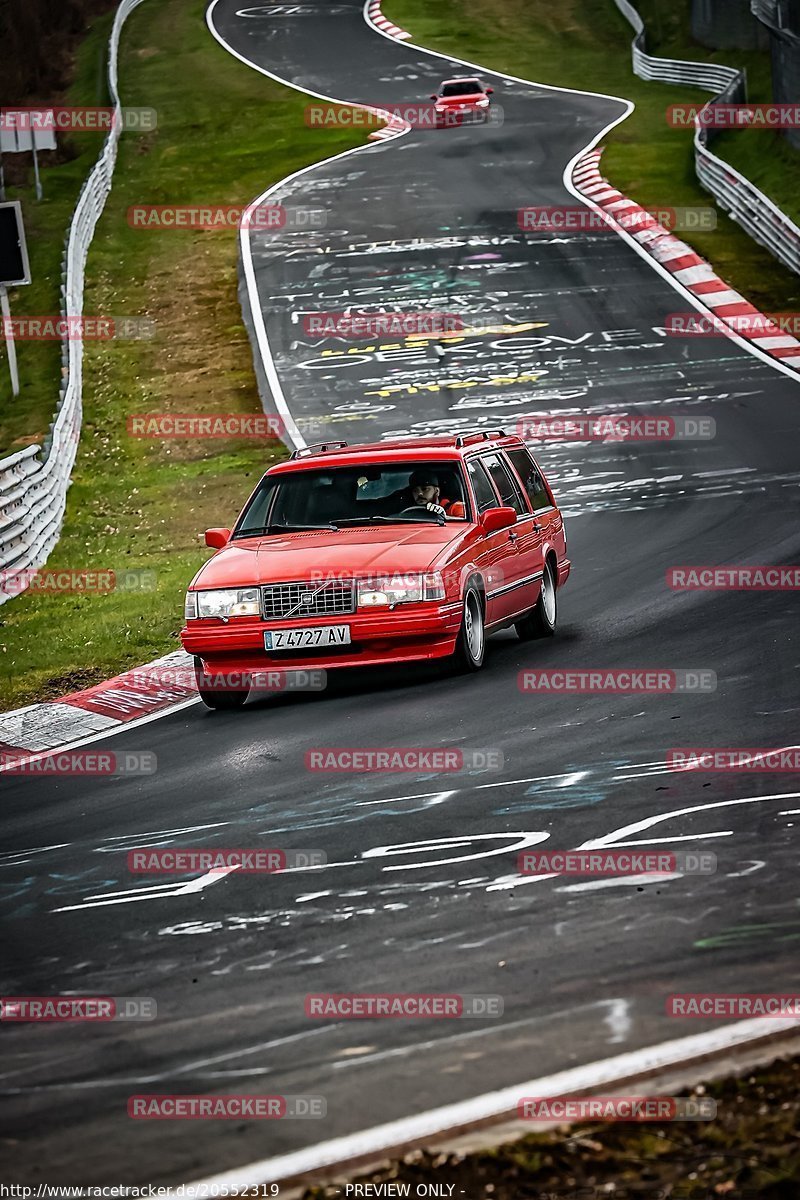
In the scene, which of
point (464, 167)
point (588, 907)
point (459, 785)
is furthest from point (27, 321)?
point (588, 907)

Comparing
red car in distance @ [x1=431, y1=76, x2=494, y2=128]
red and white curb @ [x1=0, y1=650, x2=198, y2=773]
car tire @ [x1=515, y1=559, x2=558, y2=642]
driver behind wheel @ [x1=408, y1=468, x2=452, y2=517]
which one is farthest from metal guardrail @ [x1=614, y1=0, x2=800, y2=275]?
red and white curb @ [x1=0, y1=650, x2=198, y2=773]

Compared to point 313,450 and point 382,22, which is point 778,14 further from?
point 313,450

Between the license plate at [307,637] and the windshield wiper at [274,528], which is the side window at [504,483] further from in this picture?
the license plate at [307,637]

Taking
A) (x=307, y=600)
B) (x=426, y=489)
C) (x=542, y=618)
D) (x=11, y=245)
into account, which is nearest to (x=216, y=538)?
(x=307, y=600)

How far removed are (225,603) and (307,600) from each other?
54 cm

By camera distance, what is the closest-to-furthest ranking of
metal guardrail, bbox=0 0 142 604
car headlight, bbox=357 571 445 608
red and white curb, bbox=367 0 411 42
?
car headlight, bbox=357 571 445 608
metal guardrail, bbox=0 0 142 604
red and white curb, bbox=367 0 411 42

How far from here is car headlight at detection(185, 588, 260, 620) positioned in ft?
38.7

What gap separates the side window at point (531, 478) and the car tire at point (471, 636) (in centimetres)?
200

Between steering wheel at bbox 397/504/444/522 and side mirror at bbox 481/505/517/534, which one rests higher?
steering wheel at bbox 397/504/444/522

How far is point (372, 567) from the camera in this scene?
11.7 meters

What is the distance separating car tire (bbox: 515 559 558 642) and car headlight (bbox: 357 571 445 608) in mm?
2004

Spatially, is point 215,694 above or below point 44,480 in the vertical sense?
above

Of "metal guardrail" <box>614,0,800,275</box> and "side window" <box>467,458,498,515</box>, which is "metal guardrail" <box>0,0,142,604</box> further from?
"metal guardrail" <box>614,0,800,275</box>

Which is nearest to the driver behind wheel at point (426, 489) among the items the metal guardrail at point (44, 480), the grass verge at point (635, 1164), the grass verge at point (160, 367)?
the grass verge at point (160, 367)
